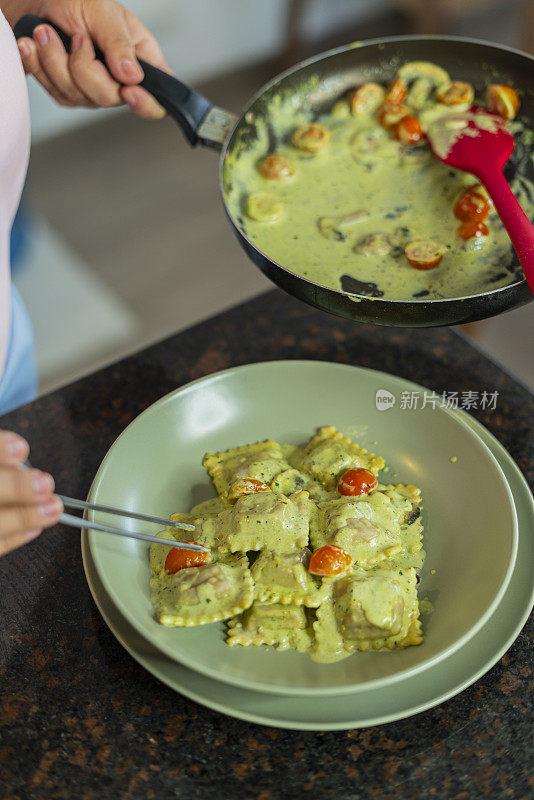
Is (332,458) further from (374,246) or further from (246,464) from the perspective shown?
(374,246)

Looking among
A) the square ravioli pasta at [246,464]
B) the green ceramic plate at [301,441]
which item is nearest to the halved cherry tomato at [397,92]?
the green ceramic plate at [301,441]

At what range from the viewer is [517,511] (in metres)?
1.06

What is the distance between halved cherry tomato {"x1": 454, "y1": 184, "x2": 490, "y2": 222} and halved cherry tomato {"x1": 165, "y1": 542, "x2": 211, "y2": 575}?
0.74 m

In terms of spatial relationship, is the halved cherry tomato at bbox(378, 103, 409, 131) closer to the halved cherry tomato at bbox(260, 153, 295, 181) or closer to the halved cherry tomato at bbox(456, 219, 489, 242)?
the halved cherry tomato at bbox(260, 153, 295, 181)

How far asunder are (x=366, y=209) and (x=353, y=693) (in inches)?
32.9

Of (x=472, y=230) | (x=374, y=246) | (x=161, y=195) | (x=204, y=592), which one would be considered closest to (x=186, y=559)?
(x=204, y=592)

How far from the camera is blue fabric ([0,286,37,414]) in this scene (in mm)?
1400

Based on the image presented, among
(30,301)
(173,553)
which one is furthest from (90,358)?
(173,553)

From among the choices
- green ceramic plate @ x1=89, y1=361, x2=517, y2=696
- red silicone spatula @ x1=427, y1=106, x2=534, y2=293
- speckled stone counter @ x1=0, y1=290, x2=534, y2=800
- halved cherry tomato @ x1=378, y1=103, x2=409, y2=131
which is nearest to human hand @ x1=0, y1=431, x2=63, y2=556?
green ceramic plate @ x1=89, y1=361, x2=517, y2=696

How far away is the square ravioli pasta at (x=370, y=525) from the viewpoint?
939mm

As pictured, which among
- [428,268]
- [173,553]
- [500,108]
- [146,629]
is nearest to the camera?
[146,629]

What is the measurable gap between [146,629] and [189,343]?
0.61m

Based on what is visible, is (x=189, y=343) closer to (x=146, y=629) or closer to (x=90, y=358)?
(x=146, y=629)

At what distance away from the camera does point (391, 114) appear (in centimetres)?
150
